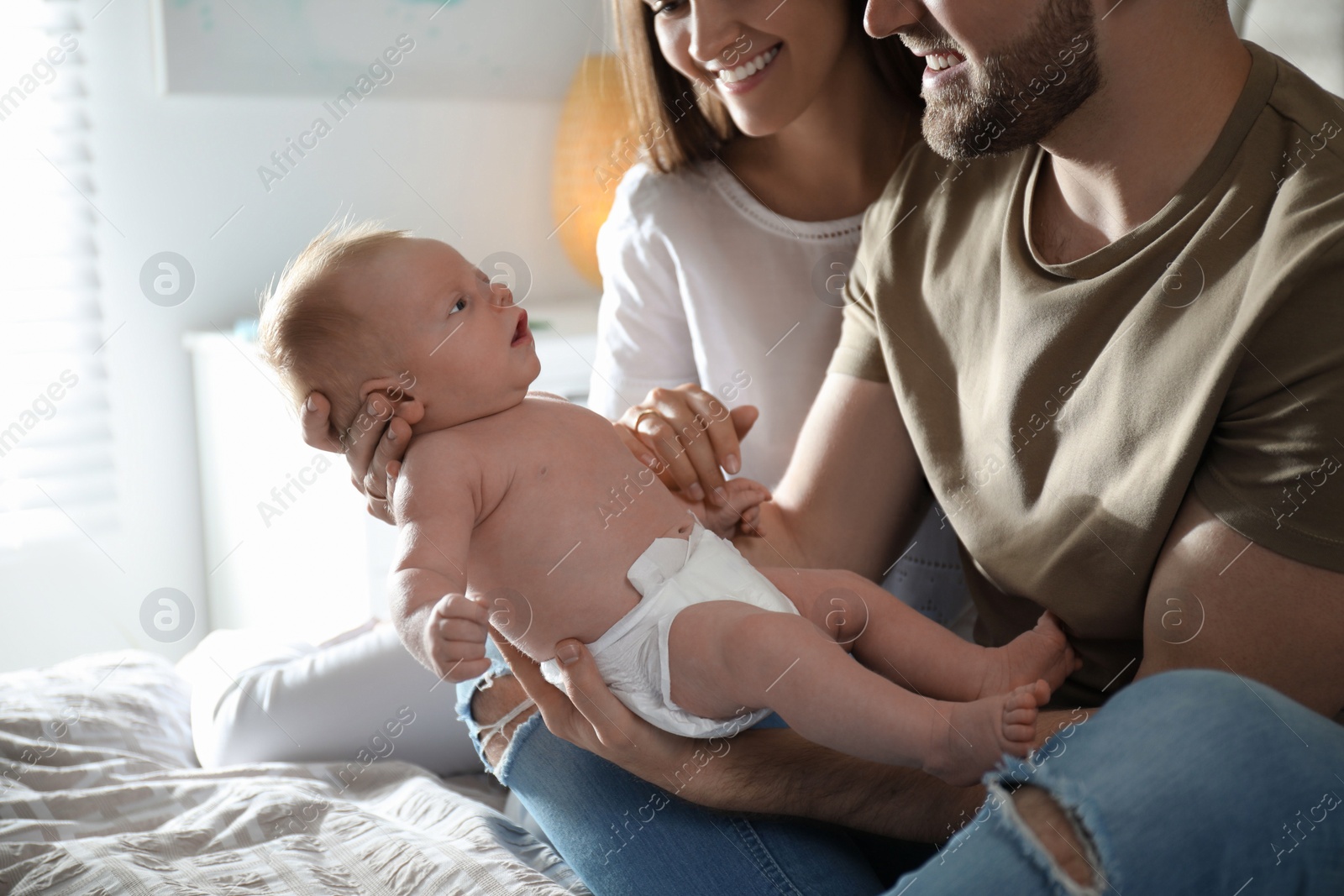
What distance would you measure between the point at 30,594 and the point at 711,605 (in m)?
1.86

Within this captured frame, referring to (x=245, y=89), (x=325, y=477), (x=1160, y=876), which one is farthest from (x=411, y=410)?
(x=245, y=89)

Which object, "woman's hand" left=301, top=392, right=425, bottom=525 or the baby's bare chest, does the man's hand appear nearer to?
the baby's bare chest

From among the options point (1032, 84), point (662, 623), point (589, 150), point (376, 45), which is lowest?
point (662, 623)

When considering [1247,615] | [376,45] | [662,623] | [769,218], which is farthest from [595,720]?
[376,45]

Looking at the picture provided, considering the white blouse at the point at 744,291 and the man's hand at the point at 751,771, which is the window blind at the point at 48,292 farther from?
the man's hand at the point at 751,771

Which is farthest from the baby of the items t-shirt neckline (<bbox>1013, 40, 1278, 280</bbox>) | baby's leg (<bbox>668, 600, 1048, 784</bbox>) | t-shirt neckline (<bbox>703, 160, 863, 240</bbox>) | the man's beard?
t-shirt neckline (<bbox>703, 160, 863, 240</bbox>)

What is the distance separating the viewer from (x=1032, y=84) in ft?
3.35

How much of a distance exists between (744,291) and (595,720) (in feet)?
2.35

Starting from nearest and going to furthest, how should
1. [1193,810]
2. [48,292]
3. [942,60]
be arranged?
[1193,810]
[942,60]
[48,292]

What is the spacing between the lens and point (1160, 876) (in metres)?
0.67

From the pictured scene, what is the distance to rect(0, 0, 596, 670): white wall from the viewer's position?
7.32 feet

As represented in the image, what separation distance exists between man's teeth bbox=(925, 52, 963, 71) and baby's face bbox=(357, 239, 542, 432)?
49 cm

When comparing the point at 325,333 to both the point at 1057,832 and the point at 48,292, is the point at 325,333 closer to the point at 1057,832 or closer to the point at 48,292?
the point at 1057,832

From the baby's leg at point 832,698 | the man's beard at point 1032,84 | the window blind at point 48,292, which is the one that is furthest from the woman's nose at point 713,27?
the window blind at point 48,292
